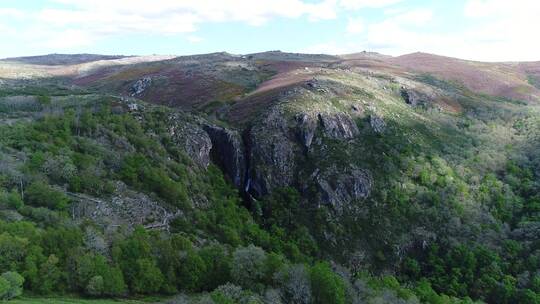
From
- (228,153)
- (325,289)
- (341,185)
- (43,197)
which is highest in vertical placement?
(43,197)

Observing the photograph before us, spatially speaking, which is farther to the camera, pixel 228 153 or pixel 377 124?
pixel 377 124

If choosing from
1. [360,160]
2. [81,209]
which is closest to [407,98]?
[360,160]

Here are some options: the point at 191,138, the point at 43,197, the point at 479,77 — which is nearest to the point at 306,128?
the point at 191,138

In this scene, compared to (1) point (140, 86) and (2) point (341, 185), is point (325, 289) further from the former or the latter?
(1) point (140, 86)

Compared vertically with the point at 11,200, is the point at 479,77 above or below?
above

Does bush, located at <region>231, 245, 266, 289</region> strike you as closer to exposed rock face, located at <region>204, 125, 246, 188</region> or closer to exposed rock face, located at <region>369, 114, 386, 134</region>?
exposed rock face, located at <region>204, 125, 246, 188</region>

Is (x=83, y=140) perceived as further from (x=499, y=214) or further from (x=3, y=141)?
(x=499, y=214)

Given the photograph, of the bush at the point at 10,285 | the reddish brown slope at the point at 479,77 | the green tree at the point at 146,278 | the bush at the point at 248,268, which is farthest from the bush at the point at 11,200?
the reddish brown slope at the point at 479,77
